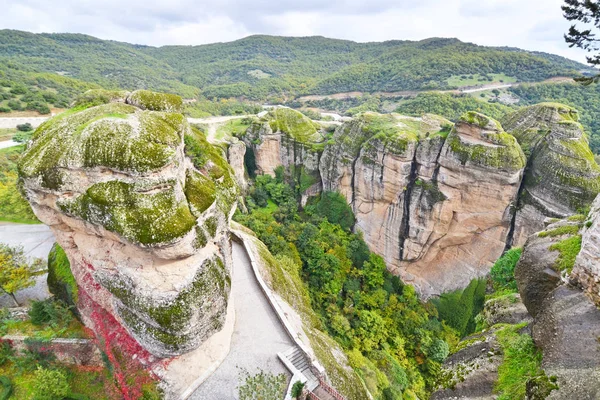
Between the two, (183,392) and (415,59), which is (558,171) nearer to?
(183,392)

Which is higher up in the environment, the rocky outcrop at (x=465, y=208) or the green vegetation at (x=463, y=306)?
the rocky outcrop at (x=465, y=208)

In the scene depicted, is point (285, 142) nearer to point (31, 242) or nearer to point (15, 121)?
point (31, 242)

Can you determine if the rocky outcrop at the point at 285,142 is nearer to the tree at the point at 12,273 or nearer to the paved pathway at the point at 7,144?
the tree at the point at 12,273

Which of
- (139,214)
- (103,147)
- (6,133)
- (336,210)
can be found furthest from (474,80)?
(6,133)

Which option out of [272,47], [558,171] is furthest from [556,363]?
[272,47]

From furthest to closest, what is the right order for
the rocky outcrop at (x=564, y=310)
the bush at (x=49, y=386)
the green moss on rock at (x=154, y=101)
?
the green moss on rock at (x=154, y=101) < the bush at (x=49, y=386) < the rocky outcrop at (x=564, y=310)

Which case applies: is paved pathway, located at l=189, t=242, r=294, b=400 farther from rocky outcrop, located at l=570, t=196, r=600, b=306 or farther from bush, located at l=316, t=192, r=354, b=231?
bush, located at l=316, t=192, r=354, b=231

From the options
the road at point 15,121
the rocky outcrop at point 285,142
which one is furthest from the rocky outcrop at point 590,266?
the road at point 15,121

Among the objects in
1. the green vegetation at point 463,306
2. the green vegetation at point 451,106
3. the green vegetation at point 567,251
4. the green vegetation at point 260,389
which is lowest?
the green vegetation at point 463,306
